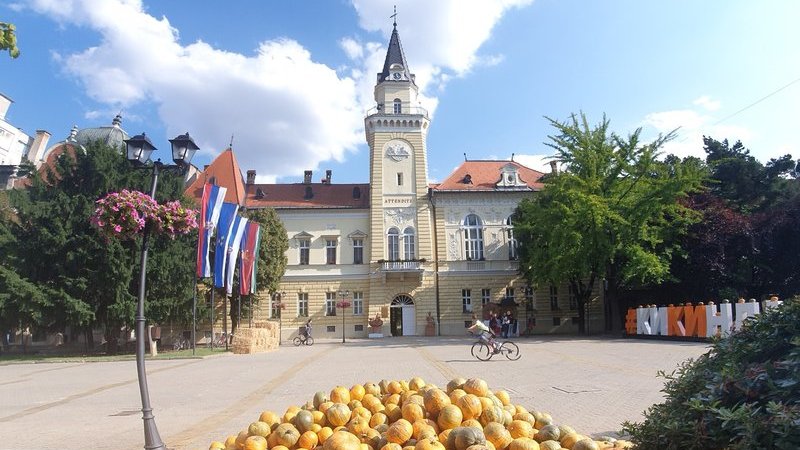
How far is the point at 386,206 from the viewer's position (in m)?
43.9

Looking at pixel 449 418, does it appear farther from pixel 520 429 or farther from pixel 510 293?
pixel 510 293

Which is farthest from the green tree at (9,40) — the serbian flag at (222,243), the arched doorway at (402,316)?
the arched doorway at (402,316)

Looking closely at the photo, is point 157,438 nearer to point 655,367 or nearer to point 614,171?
point 655,367

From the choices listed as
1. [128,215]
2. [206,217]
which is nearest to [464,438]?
[128,215]

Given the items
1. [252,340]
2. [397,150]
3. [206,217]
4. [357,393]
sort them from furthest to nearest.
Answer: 1. [397,150]
2. [252,340]
3. [206,217]
4. [357,393]

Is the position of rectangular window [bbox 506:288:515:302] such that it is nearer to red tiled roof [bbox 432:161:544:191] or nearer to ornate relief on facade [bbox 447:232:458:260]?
ornate relief on facade [bbox 447:232:458:260]

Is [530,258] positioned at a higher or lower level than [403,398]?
higher

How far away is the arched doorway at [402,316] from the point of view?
138ft

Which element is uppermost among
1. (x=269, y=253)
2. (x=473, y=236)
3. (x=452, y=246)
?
(x=473, y=236)

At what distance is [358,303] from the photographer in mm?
42844

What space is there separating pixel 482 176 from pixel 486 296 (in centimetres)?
1047

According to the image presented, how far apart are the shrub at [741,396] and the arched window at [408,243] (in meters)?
39.6

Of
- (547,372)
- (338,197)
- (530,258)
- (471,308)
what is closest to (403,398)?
(547,372)

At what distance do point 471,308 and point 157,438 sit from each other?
37.1m
